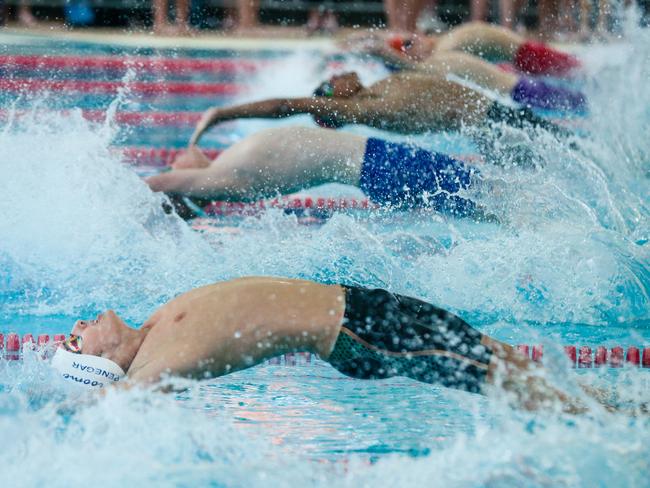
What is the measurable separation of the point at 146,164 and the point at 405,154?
7.00 feet

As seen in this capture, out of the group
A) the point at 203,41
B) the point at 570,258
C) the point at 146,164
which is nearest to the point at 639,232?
the point at 570,258

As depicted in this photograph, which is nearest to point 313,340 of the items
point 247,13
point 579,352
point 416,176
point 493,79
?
point 579,352

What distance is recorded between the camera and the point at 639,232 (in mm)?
3502

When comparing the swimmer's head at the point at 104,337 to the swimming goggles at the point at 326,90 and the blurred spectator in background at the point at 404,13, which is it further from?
the blurred spectator in background at the point at 404,13

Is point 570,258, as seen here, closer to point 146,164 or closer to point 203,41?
point 146,164

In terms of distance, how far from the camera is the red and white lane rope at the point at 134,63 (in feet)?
23.9

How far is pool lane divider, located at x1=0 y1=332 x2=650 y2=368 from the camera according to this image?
9.04 feet

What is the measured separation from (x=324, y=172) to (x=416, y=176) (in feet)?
1.14

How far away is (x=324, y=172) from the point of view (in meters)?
3.54

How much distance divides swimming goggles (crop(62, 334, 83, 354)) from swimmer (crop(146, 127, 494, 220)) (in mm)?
1442

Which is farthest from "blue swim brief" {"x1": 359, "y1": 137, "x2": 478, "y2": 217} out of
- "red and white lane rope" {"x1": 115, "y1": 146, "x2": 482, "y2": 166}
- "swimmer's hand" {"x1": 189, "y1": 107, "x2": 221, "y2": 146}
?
"red and white lane rope" {"x1": 115, "y1": 146, "x2": 482, "y2": 166}

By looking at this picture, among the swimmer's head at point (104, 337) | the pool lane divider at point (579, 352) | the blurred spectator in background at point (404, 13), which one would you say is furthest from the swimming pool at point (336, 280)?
the blurred spectator in background at point (404, 13)

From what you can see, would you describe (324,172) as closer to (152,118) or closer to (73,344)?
(73,344)

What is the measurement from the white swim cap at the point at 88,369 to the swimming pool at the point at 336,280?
3.1 inches
